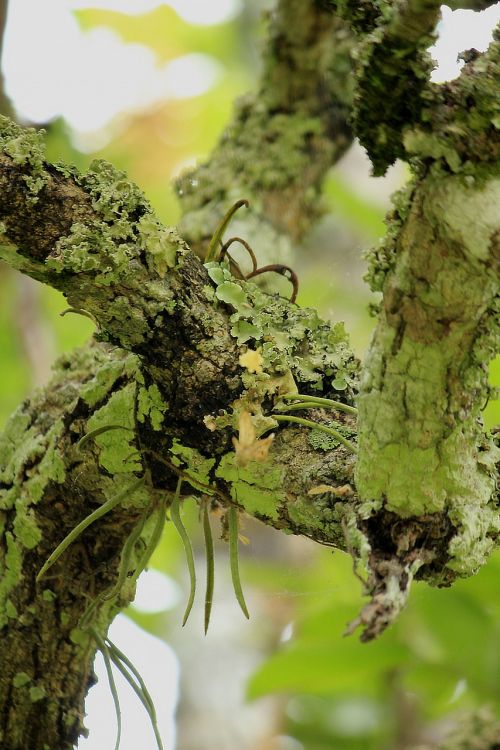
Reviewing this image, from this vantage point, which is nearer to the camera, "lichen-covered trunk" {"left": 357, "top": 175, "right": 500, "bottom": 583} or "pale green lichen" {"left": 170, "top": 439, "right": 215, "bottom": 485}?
"lichen-covered trunk" {"left": 357, "top": 175, "right": 500, "bottom": 583}

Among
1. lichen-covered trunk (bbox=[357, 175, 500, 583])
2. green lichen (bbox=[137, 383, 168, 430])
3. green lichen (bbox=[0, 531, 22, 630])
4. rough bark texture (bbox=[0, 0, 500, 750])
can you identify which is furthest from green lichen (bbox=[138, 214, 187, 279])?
green lichen (bbox=[0, 531, 22, 630])

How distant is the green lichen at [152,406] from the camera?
91cm

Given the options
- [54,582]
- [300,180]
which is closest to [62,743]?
[54,582]

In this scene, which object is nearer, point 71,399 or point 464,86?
point 464,86

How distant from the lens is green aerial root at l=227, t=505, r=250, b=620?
2.97 feet

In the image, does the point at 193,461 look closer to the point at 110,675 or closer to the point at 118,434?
the point at 118,434

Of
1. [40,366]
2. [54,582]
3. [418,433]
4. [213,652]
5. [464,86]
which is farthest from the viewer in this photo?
[213,652]

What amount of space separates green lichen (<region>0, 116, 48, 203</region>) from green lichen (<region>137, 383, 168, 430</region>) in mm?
215

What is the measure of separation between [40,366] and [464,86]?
1577 millimetres

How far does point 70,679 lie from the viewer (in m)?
1.12

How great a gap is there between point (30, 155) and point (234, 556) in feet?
1.41

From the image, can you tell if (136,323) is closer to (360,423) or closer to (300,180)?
(360,423)

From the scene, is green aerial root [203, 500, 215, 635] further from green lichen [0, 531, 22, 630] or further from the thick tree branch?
the thick tree branch

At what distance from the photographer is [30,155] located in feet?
2.74
